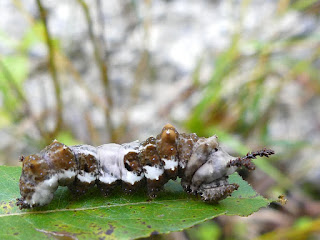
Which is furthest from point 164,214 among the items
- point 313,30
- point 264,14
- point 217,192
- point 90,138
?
point 264,14

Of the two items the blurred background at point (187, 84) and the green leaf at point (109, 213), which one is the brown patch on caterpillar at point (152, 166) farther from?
the blurred background at point (187, 84)

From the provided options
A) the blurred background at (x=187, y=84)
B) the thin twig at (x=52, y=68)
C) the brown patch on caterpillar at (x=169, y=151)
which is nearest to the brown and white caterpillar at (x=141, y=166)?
the brown patch on caterpillar at (x=169, y=151)

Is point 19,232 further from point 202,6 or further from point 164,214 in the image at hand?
point 202,6

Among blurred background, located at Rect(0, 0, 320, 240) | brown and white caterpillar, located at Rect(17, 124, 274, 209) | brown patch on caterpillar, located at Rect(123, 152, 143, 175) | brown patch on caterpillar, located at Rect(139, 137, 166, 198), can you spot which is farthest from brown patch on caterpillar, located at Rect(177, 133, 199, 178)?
blurred background, located at Rect(0, 0, 320, 240)

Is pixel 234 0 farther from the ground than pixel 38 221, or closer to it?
farther from the ground

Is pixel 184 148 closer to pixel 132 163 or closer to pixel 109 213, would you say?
pixel 132 163

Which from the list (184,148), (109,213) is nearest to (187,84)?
(184,148)

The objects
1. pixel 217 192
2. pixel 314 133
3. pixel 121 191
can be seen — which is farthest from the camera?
pixel 314 133
